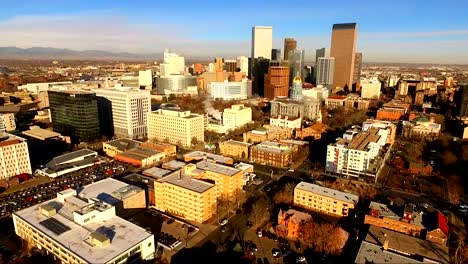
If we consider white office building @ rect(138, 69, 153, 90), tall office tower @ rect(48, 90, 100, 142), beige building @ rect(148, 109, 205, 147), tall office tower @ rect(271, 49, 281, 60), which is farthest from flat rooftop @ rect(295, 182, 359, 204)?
tall office tower @ rect(271, 49, 281, 60)

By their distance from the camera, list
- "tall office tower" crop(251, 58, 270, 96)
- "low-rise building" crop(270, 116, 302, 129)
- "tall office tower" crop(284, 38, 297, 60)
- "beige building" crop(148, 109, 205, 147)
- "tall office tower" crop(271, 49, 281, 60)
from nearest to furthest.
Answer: "beige building" crop(148, 109, 205, 147) → "low-rise building" crop(270, 116, 302, 129) → "tall office tower" crop(251, 58, 270, 96) → "tall office tower" crop(284, 38, 297, 60) → "tall office tower" crop(271, 49, 281, 60)

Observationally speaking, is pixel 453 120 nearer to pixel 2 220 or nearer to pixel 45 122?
pixel 2 220

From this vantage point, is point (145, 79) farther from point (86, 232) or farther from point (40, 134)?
point (86, 232)

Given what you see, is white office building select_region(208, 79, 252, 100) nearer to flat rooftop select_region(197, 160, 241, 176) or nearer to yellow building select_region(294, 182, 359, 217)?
flat rooftop select_region(197, 160, 241, 176)

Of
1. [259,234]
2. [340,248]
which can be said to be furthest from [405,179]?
[259,234]

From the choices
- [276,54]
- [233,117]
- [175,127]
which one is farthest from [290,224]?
[276,54]

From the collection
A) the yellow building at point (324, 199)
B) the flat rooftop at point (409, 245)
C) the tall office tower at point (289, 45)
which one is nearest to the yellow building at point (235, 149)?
the yellow building at point (324, 199)

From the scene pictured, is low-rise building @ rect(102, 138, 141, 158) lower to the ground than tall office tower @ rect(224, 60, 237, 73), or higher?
lower
